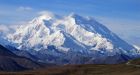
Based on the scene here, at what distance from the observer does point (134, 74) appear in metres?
176

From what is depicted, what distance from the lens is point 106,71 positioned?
19800 centimetres

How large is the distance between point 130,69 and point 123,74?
14.8 meters

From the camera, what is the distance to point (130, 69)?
19475cm

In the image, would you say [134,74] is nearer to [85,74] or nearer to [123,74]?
[123,74]

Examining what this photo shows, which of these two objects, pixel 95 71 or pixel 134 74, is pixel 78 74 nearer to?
pixel 95 71

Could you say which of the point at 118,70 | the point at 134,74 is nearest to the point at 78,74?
the point at 118,70

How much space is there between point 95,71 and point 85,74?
18.1 feet

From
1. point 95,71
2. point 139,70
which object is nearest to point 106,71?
point 95,71

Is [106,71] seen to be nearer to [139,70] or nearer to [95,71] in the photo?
[95,71]

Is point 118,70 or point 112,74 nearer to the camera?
point 112,74

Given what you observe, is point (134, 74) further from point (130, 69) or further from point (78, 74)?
point (78, 74)

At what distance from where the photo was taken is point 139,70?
186625 millimetres

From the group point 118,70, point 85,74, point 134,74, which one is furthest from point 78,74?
point 134,74

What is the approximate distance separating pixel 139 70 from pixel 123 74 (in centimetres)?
953
